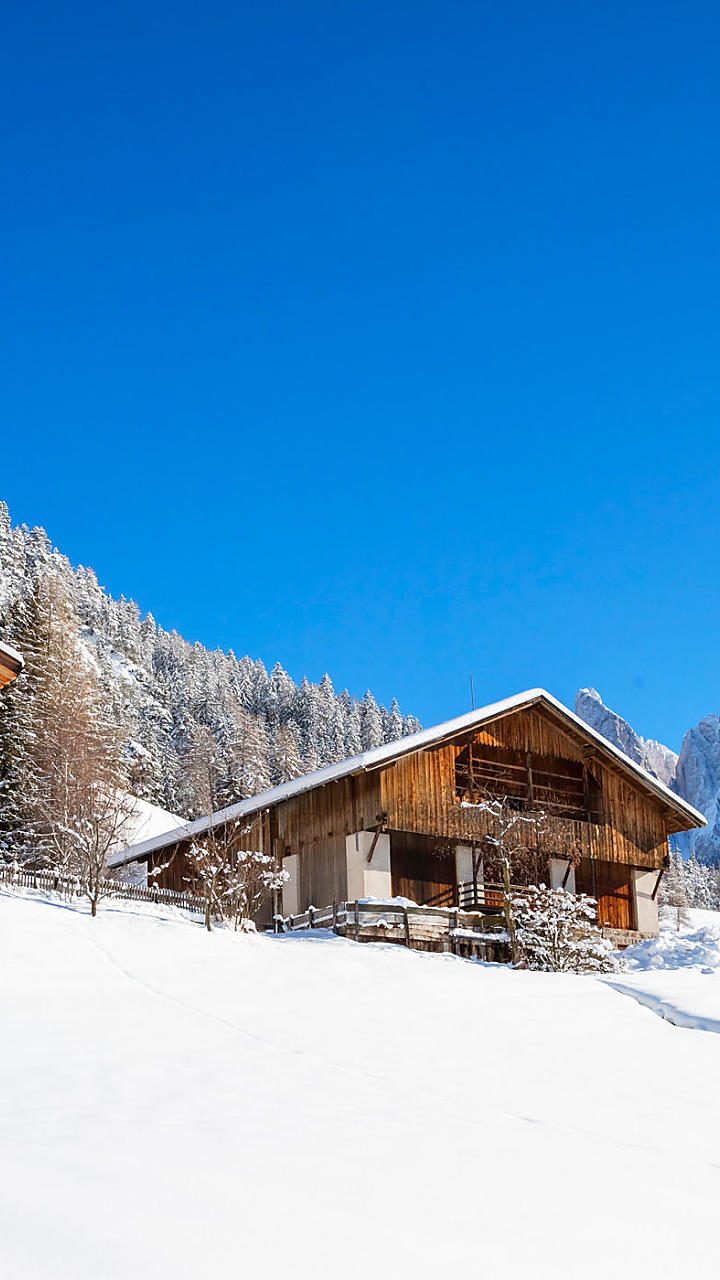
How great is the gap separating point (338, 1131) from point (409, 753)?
2102 centimetres

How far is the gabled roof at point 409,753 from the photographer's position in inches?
1073

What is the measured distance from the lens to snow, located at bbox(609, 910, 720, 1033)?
46.5 ft

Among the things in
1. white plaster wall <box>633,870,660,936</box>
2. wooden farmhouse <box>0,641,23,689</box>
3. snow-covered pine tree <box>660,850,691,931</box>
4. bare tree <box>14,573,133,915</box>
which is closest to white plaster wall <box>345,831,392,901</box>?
bare tree <box>14,573,133,915</box>

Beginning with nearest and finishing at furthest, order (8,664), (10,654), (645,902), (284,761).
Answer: (10,654) → (8,664) → (645,902) → (284,761)

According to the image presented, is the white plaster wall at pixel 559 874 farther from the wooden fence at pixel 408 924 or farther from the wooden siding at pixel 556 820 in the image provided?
the wooden fence at pixel 408 924

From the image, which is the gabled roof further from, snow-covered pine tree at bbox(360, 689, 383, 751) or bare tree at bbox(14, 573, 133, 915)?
snow-covered pine tree at bbox(360, 689, 383, 751)

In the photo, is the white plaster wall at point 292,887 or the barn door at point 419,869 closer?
the barn door at point 419,869

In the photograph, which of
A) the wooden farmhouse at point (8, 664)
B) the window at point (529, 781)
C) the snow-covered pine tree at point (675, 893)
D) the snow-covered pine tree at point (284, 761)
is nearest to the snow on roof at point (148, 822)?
the snow-covered pine tree at point (284, 761)

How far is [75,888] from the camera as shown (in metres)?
24.7

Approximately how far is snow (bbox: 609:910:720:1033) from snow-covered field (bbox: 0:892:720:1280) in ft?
1.85

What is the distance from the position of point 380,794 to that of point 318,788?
103 inches

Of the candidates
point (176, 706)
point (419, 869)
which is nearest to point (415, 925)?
point (419, 869)

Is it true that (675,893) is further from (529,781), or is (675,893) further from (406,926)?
(406,926)

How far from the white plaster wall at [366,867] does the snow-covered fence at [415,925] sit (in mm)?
1241
